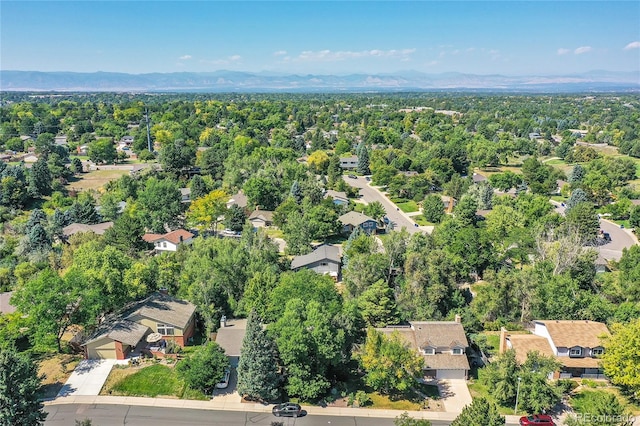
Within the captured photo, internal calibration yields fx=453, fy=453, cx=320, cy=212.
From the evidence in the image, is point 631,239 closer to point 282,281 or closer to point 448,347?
point 448,347

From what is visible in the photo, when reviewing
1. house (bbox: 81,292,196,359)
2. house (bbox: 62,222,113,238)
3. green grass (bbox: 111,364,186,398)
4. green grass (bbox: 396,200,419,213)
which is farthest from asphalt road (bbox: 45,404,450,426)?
green grass (bbox: 396,200,419,213)

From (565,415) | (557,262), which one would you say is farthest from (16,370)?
(557,262)

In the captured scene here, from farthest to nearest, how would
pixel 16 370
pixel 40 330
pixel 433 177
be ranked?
pixel 433 177 → pixel 40 330 → pixel 16 370

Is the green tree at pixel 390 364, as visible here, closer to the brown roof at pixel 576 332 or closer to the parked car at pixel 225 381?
the parked car at pixel 225 381

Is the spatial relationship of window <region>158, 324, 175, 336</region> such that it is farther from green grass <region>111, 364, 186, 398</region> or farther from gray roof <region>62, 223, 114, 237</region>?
gray roof <region>62, 223, 114, 237</region>

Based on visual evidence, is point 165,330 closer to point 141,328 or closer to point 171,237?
point 141,328

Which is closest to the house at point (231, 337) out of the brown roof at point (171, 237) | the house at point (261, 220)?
the brown roof at point (171, 237)
